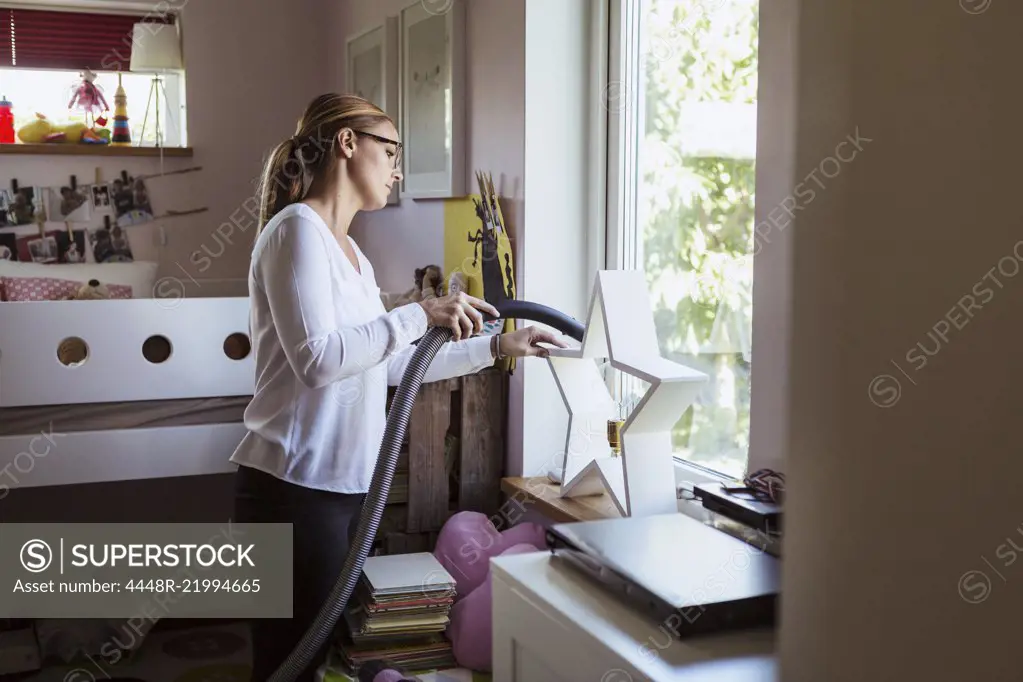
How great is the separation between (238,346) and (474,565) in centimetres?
95

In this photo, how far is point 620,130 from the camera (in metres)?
2.34

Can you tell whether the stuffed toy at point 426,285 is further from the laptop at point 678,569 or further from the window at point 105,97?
the window at point 105,97

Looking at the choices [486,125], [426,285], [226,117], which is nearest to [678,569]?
[486,125]

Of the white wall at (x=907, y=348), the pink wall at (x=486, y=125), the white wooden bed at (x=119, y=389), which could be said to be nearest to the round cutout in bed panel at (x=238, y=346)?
the white wooden bed at (x=119, y=389)

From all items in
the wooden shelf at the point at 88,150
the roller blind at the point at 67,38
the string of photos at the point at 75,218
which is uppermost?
the roller blind at the point at 67,38

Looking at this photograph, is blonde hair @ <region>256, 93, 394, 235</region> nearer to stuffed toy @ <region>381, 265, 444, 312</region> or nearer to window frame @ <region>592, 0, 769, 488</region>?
window frame @ <region>592, 0, 769, 488</region>

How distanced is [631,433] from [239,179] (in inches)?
110

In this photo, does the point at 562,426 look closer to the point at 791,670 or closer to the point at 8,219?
the point at 791,670

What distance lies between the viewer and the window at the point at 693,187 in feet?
6.27

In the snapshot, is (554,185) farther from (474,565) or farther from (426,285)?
(474,565)

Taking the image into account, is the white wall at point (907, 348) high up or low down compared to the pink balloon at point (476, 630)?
up

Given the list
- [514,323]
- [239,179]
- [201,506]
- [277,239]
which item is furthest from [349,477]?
[239,179]

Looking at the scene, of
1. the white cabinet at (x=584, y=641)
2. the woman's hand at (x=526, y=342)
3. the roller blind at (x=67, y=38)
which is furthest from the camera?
the roller blind at (x=67, y=38)

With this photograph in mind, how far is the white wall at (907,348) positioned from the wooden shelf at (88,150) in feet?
12.4
